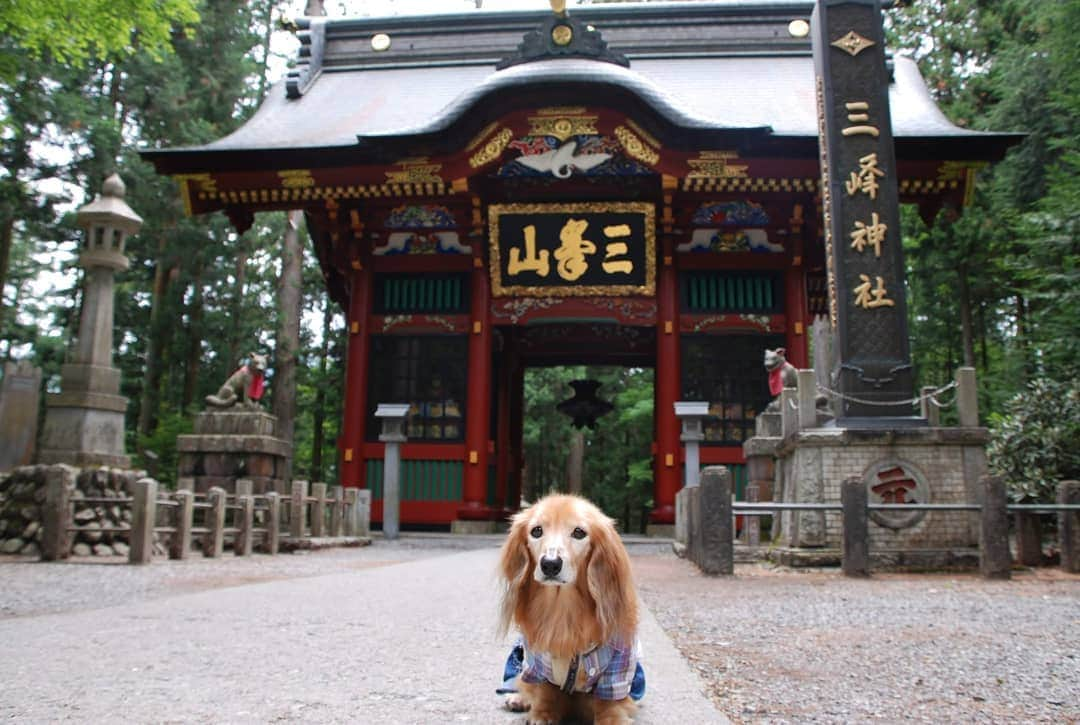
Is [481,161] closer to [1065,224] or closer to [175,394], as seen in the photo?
[1065,224]

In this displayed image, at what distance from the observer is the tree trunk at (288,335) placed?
744 inches

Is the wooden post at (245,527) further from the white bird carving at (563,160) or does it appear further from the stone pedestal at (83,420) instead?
the white bird carving at (563,160)

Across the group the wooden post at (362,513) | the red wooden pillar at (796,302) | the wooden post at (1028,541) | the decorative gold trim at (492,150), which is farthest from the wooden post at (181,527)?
the red wooden pillar at (796,302)

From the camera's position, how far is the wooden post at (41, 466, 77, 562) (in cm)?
816

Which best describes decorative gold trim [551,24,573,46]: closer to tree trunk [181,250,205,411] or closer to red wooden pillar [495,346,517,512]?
red wooden pillar [495,346,517,512]

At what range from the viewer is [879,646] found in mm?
3789

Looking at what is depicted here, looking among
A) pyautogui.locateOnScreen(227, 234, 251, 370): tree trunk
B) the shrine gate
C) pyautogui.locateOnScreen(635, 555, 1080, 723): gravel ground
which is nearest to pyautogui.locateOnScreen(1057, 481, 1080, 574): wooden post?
pyautogui.locateOnScreen(635, 555, 1080, 723): gravel ground

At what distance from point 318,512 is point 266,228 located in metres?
12.3

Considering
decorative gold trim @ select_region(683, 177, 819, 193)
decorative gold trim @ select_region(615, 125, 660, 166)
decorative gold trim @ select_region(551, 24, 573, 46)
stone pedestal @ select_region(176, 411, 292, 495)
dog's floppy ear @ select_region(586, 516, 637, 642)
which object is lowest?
dog's floppy ear @ select_region(586, 516, 637, 642)

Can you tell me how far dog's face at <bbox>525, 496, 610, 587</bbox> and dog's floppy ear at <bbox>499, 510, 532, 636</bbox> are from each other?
23 mm

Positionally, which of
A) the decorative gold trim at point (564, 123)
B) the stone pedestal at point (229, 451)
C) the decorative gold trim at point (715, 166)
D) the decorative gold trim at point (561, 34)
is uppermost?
the decorative gold trim at point (561, 34)

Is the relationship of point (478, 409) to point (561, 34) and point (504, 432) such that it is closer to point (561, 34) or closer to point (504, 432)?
point (504, 432)


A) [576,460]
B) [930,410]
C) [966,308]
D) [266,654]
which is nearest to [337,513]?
[930,410]

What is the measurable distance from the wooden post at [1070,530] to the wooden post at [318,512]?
8807 mm
